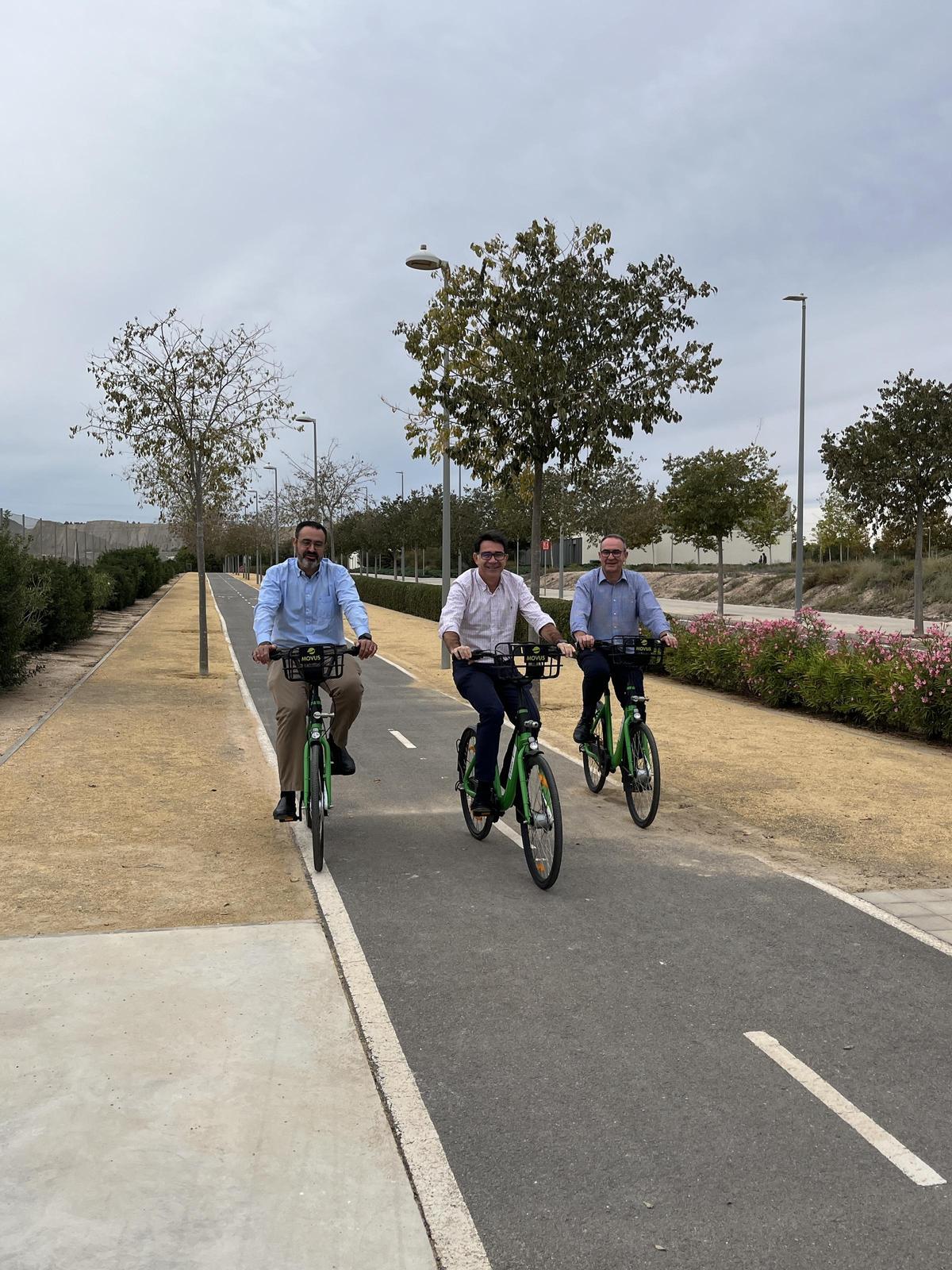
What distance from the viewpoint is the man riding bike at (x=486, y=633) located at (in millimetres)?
5863

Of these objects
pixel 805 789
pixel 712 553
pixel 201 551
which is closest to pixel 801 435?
pixel 201 551

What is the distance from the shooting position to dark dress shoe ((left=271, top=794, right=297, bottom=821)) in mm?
6035

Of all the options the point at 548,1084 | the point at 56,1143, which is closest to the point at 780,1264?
the point at 548,1084

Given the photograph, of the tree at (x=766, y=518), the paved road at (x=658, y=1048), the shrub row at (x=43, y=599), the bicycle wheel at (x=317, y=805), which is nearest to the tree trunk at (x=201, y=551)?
the shrub row at (x=43, y=599)

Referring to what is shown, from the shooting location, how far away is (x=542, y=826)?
17.8ft

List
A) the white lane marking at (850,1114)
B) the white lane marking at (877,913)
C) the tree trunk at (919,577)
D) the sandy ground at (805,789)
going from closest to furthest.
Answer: the white lane marking at (850,1114)
the white lane marking at (877,913)
the sandy ground at (805,789)
the tree trunk at (919,577)

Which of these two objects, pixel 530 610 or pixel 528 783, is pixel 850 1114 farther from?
pixel 530 610

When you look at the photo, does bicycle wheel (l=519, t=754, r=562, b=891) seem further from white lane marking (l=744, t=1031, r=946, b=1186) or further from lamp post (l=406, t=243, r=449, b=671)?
lamp post (l=406, t=243, r=449, b=671)

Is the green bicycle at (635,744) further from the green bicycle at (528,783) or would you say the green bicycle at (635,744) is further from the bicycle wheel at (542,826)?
the bicycle wheel at (542,826)

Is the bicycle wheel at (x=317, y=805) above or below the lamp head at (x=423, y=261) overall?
below

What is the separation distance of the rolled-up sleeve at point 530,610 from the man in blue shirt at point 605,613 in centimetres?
96

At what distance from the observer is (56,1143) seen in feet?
9.59

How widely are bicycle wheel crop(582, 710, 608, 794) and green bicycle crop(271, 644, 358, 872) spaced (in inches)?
85.0

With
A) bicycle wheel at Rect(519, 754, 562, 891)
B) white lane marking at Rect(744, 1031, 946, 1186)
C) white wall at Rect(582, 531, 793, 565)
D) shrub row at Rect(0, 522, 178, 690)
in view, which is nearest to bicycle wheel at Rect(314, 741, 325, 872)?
bicycle wheel at Rect(519, 754, 562, 891)
